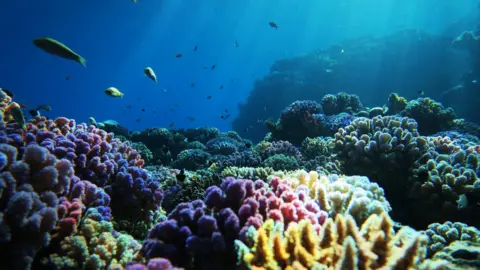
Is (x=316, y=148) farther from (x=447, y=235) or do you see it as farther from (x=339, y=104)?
(x=339, y=104)

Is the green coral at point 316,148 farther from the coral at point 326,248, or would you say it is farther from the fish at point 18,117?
the fish at point 18,117

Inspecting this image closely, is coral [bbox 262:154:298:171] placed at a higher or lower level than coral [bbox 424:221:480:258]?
higher

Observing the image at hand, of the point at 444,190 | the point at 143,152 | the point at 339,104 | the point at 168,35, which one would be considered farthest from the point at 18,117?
the point at 168,35

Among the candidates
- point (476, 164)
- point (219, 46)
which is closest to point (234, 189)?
point (476, 164)

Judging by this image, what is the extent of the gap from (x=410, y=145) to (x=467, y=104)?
88.9 feet

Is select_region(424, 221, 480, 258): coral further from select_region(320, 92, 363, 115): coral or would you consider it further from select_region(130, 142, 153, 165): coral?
select_region(320, 92, 363, 115): coral

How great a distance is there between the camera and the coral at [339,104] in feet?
46.3

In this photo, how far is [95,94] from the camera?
467ft

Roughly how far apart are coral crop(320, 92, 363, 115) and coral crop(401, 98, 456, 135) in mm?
3138

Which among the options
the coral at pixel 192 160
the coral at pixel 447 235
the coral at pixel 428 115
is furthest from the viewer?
the coral at pixel 428 115

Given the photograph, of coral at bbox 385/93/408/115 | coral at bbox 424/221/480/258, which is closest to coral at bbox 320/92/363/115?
coral at bbox 385/93/408/115

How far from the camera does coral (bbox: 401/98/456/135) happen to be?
434 inches

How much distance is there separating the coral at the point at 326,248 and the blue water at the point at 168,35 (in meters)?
30.8

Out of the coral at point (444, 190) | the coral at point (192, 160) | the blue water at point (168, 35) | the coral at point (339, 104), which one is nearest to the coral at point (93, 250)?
the coral at point (444, 190)
